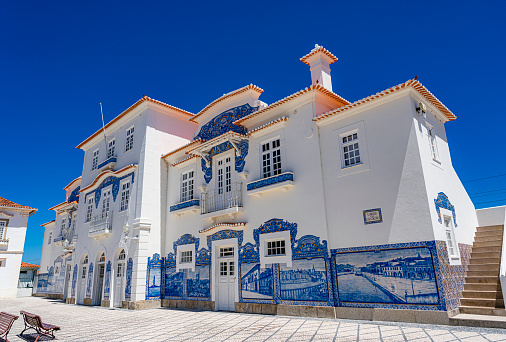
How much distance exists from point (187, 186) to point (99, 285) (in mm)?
7611

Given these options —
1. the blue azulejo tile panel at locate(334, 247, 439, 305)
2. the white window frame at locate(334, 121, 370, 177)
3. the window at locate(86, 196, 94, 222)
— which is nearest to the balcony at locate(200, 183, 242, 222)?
the white window frame at locate(334, 121, 370, 177)

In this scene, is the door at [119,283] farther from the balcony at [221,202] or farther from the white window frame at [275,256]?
the white window frame at [275,256]

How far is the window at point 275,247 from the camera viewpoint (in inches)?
460

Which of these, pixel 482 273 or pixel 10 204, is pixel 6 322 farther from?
pixel 10 204

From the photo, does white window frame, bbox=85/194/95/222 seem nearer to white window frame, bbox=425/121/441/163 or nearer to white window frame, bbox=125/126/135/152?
white window frame, bbox=125/126/135/152

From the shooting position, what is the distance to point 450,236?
985 cm

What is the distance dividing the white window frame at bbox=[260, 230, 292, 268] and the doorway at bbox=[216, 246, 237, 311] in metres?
1.70

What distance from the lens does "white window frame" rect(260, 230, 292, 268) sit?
37.1 feet

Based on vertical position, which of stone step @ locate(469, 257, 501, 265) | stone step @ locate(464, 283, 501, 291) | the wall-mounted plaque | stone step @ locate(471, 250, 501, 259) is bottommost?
stone step @ locate(464, 283, 501, 291)

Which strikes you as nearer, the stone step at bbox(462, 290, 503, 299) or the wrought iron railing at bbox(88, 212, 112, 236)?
the stone step at bbox(462, 290, 503, 299)

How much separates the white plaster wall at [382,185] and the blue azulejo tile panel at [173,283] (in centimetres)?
771

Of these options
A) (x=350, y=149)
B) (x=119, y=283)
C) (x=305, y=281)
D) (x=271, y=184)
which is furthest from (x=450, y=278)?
(x=119, y=283)

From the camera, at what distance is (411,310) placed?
28.4 feet

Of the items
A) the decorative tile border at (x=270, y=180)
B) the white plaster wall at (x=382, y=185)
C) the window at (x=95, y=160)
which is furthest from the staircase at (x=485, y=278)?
the window at (x=95, y=160)
